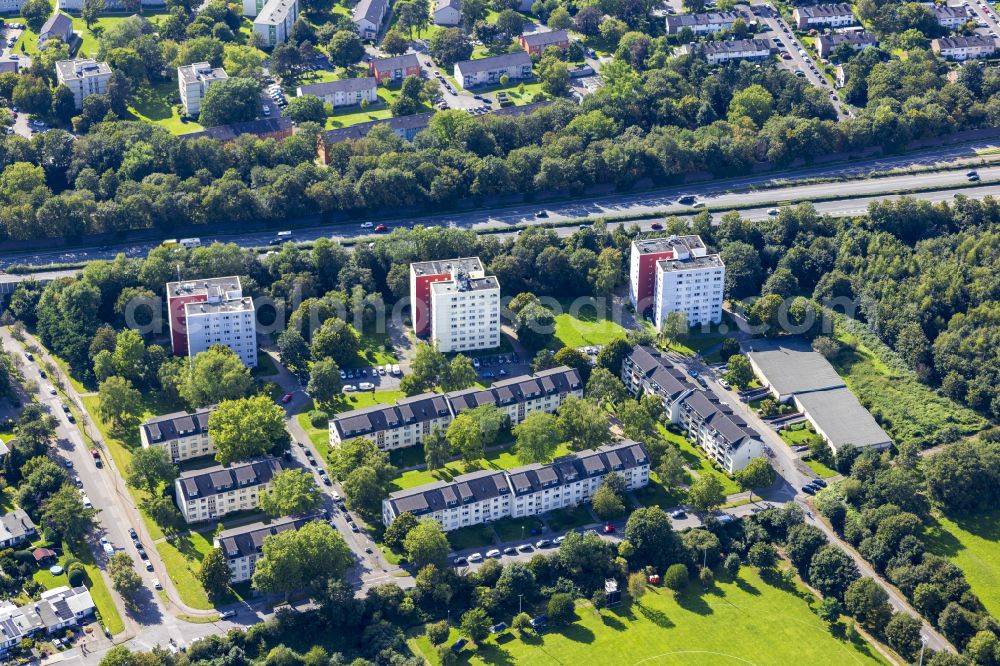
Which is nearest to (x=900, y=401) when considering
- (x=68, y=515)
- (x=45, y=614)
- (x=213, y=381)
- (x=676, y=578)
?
(x=676, y=578)

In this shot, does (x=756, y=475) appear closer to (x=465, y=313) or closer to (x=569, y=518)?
(x=569, y=518)

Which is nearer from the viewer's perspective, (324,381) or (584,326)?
(324,381)

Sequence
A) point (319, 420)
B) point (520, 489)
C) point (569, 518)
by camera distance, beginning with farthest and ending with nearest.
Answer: point (319, 420)
point (569, 518)
point (520, 489)

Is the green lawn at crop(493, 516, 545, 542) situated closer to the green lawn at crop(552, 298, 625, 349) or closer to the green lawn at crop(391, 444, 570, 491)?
the green lawn at crop(391, 444, 570, 491)

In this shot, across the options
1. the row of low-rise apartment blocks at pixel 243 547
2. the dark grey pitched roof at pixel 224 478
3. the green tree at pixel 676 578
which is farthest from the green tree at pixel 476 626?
the dark grey pitched roof at pixel 224 478

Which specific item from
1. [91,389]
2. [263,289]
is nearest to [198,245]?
[263,289]

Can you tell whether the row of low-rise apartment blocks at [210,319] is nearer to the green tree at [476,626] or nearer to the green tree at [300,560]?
the green tree at [300,560]

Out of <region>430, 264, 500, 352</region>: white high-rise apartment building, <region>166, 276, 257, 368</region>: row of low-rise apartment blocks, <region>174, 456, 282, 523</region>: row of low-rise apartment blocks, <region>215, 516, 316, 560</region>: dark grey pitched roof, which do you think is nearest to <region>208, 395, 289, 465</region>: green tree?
<region>174, 456, 282, 523</region>: row of low-rise apartment blocks
